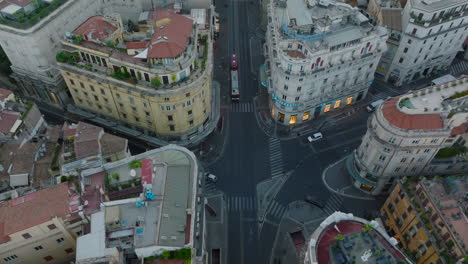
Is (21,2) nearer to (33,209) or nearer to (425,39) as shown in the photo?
(33,209)

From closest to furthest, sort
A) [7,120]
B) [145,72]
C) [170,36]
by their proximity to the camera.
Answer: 1. [7,120]
2. [170,36]
3. [145,72]

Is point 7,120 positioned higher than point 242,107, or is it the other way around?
point 7,120

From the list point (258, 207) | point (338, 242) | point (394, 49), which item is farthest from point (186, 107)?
point (394, 49)

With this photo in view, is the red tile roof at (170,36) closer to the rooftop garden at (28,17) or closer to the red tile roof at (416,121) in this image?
the rooftop garden at (28,17)

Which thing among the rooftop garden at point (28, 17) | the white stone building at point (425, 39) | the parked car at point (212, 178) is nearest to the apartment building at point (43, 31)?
the rooftop garden at point (28, 17)

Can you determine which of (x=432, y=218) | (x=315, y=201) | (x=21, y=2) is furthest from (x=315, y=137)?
(x=21, y=2)

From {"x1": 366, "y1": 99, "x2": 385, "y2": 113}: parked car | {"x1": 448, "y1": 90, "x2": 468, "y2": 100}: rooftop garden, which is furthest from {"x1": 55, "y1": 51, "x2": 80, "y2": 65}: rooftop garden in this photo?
{"x1": 448, "y1": 90, "x2": 468, "y2": 100}: rooftop garden

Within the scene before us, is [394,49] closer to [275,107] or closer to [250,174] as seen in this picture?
[275,107]
